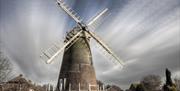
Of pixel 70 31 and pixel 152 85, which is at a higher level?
pixel 70 31

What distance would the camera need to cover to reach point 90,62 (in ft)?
87.8

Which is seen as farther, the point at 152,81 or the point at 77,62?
the point at 152,81

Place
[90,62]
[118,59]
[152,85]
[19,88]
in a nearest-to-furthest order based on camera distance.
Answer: [90,62] < [118,59] < [19,88] < [152,85]

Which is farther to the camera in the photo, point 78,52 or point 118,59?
point 118,59

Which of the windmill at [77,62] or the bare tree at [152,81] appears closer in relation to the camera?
the windmill at [77,62]

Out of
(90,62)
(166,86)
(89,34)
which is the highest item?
(89,34)

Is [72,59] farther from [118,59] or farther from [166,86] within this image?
[166,86]

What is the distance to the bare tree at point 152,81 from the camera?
77.9 metres

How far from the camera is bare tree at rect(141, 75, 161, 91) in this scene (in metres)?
77.9

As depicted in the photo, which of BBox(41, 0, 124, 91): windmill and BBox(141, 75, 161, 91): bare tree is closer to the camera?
BBox(41, 0, 124, 91): windmill

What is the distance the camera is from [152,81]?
262 ft

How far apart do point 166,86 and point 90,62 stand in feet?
39.2

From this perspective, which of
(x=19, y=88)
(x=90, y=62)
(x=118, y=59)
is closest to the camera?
(x=90, y=62)

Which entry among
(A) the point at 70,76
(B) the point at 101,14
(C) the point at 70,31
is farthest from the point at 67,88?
(B) the point at 101,14
